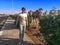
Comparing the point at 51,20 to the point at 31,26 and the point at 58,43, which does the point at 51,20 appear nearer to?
the point at 58,43

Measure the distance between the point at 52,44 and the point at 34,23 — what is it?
36.5 ft

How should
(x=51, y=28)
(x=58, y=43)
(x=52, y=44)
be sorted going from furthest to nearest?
1. (x=51, y=28)
2. (x=52, y=44)
3. (x=58, y=43)

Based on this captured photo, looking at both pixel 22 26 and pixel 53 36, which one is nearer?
pixel 53 36

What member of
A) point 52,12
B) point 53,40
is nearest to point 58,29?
point 53,40

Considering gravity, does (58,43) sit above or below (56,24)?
below

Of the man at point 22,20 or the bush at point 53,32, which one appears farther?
the man at point 22,20

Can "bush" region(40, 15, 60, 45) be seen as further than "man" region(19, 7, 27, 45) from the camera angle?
No

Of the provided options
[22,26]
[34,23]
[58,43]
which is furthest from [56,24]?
[34,23]

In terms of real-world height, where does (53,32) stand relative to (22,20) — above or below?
below

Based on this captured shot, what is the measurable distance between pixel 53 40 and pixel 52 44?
225mm

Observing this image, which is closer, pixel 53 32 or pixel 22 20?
pixel 53 32

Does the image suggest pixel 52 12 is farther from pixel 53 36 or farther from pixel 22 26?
pixel 53 36

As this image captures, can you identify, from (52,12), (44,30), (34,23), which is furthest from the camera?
(34,23)

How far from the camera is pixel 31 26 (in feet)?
65.6
